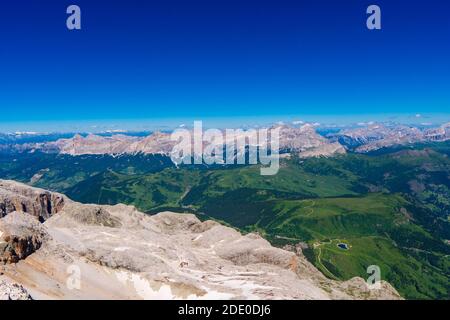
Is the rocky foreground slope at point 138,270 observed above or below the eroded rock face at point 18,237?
below

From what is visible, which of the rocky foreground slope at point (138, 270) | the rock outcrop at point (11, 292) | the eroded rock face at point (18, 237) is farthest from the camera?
the rocky foreground slope at point (138, 270)

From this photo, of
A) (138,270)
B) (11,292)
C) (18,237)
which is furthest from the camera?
(138,270)

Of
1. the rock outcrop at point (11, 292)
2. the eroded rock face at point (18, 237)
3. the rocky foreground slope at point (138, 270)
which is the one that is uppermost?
the rock outcrop at point (11, 292)

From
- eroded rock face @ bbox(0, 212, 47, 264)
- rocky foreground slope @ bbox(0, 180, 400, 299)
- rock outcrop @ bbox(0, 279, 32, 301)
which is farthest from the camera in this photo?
rocky foreground slope @ bbox(0, 180, 400, 299)

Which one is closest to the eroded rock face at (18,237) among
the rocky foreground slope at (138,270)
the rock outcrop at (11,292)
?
the rocky foreground slope at (138,270)

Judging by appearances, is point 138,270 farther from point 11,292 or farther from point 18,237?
point 11,292

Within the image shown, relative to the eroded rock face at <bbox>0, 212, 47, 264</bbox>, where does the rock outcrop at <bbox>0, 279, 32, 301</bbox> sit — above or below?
above

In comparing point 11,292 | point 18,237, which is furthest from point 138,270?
point 11,292

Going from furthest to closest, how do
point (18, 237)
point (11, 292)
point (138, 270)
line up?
point (138, 270) → point (18, 237) → point (11, 292)

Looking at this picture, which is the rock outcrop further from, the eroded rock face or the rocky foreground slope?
the eroded rock face

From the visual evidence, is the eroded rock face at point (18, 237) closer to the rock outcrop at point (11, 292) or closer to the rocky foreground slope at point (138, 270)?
the rocky foreground slope at point (138, 270)

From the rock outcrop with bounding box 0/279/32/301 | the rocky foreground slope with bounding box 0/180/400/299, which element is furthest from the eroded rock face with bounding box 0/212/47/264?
the rock outcrop with bounding box 0/279/32/301
